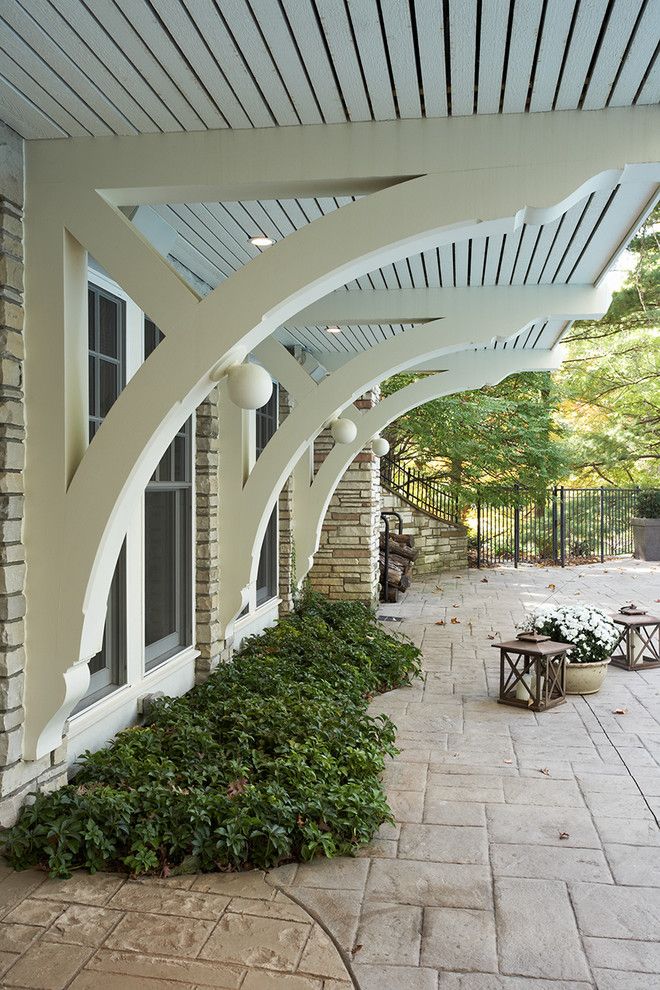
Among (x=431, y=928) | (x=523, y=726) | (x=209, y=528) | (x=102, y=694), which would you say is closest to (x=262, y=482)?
(x=209, y=528)

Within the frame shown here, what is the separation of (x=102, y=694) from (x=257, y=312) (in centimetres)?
233

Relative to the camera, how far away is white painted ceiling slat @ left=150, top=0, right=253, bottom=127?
2.54 metres

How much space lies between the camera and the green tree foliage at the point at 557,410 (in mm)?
14375

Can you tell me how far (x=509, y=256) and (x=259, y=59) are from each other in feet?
9.47

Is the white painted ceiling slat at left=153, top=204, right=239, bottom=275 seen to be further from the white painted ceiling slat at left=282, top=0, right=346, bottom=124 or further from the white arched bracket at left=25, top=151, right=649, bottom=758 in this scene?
the white painted ceiling slat at left=282, top=0, right=346, bottom=124

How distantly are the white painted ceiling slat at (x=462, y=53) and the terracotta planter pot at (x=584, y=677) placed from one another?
14.8 ft

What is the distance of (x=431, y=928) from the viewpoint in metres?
3.02

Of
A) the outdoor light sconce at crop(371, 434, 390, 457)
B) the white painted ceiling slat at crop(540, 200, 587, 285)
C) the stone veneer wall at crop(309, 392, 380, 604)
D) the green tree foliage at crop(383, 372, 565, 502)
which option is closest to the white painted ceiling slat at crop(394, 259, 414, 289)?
the white painted ceiling slat at crop(540, 200, 587, 285)

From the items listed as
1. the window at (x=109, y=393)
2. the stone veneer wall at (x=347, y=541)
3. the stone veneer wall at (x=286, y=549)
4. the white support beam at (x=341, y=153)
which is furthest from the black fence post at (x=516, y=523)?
the white support beam at (x=341, y=153)

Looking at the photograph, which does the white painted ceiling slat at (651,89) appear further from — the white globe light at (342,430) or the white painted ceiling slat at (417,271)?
the white globe light at (342,430)

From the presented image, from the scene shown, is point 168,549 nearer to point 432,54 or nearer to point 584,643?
point 584,643

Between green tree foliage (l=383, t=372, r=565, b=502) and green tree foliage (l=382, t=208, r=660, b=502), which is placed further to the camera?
green tree foliage (l=382, t=208, r=660, b=502)

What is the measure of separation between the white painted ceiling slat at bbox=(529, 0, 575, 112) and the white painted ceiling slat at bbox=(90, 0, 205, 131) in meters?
1.25

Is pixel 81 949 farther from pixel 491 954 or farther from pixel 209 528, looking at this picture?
pixel 209 528
